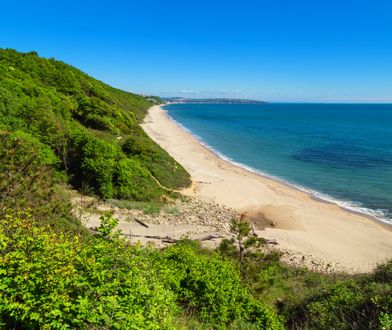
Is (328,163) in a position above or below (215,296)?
below

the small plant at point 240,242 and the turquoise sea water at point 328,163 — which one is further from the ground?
the small plant at point 240,242

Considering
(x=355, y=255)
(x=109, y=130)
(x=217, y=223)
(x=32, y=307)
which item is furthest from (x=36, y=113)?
(x=355, y=255)

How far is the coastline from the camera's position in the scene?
18.8 metres

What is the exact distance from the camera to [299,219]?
78.7 ft

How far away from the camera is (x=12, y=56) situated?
39969 millimetres

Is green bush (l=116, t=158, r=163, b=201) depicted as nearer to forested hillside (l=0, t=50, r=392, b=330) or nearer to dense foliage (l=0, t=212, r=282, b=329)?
forested hillside (l=0, t=50, r=392, b=330)

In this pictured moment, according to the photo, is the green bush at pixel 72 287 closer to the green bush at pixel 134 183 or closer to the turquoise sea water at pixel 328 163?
the green bush at pixel 134 183

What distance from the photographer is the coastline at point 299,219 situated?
18773 mm

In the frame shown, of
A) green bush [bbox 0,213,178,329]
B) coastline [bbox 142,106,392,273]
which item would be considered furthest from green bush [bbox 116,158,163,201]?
green bush [bbox 0,213,178,329]

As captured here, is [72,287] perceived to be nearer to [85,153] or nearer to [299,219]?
[85,153]

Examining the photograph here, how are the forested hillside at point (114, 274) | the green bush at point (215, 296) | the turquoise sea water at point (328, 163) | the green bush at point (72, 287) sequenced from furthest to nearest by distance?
the turquoise sea water at point (328, 163) → the green bush at point (215, 296) → the forested hillside at point (114, 274) → the green bush at point (72, 287)

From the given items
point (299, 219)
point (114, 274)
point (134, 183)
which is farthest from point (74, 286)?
point (299, 219)

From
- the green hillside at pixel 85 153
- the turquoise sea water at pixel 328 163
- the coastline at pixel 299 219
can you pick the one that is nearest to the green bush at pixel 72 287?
the coastline at pixel 299 219

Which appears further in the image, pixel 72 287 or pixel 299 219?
pixel 299 219
